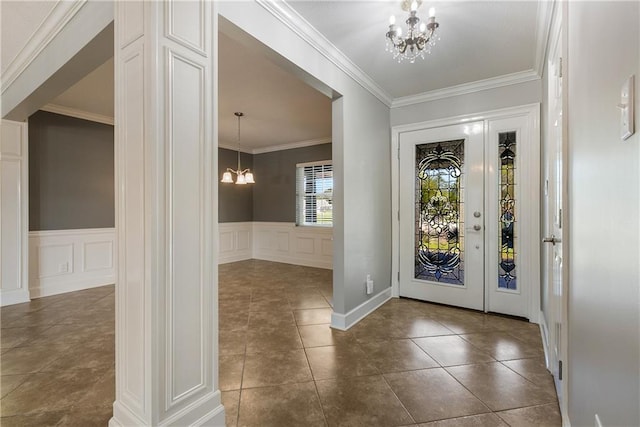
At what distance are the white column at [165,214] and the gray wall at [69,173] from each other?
12.7 ft

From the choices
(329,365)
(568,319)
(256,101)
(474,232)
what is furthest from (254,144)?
(568,319)

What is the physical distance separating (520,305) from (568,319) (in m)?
1.89

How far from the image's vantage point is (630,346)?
0.73 m

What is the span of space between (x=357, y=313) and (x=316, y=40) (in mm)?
2596

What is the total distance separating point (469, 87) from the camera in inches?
130

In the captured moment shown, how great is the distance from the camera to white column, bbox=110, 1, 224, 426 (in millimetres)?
1261

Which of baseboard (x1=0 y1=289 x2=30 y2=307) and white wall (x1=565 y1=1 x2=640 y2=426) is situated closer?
white wall (x1=565 y1=1 x2=640 y2=426)

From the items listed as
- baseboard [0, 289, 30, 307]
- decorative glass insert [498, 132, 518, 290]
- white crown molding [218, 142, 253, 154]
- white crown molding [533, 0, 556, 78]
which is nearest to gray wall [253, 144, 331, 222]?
white crown molding [218, 142, 253, 154]

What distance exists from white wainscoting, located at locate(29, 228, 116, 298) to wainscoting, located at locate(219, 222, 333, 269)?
2109 mm

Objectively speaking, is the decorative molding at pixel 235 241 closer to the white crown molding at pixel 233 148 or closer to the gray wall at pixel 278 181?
the gray wall at pixel 278 181

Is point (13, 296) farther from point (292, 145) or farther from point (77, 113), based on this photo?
point (292, 145)

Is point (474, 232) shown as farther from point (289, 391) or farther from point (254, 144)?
point (254, 144)

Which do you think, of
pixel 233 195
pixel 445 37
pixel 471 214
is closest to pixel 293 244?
pixel 233 195

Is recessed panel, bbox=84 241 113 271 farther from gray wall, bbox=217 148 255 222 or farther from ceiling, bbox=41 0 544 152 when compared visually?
gray wall, bbox=217 148 255 222
